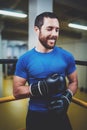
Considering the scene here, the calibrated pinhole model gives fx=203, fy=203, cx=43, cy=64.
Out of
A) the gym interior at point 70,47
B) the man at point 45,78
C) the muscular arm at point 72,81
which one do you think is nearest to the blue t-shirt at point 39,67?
the man at point 45,78

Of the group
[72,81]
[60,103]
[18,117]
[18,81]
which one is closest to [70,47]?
[18,117]

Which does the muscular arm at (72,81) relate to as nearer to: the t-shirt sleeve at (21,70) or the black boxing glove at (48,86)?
the black boxing glove at (48,86)

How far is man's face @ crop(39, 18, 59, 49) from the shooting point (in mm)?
1895

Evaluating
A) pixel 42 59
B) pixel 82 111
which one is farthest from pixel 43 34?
pixel 82 111

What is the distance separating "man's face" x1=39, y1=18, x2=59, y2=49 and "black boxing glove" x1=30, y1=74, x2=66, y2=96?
1.01ft

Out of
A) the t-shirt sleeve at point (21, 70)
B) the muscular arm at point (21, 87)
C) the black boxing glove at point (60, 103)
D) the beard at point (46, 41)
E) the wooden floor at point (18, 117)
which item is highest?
the beard at point (46, 41)

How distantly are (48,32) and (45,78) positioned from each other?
43 centimetres

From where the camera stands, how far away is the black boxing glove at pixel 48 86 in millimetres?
1872

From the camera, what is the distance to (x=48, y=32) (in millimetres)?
1898

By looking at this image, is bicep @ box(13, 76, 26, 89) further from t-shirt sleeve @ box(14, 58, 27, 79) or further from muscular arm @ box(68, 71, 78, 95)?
muscular arm @ box(68, 71, 78, 95)

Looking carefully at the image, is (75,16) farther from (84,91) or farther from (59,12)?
(84,91)

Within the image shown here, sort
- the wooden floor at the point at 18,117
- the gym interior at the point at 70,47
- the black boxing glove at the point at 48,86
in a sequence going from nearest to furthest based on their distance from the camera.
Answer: the black boxing glove at the point at 48,86
the gym interior at the point at 70,47
the wooden floor at the point at 18,117

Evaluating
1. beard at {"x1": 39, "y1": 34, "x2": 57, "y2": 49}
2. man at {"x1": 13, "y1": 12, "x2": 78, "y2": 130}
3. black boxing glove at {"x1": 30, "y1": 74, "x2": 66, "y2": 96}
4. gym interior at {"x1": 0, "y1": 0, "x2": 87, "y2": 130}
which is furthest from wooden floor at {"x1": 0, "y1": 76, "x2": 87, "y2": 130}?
beard at {"x1": 39, "y1": 34, "x2": 57, "y2": 49}

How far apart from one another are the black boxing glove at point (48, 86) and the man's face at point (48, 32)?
1.01ft
